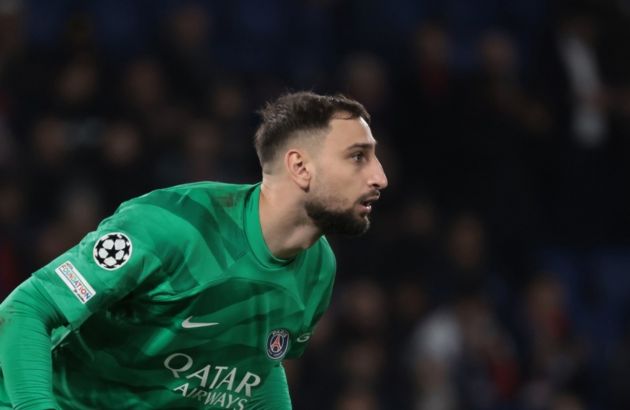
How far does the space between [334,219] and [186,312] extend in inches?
21.9

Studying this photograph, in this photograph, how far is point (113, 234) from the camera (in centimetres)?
356

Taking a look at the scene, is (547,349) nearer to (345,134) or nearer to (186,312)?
(345,134)

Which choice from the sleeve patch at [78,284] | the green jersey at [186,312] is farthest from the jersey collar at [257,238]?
the sleeve patch at [78,284]

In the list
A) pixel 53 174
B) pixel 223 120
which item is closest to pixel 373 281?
pixel 223 120

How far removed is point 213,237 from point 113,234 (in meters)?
Answer: 0.37

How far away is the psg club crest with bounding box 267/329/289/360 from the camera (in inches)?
158

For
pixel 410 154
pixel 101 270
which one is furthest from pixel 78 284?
pixel 410 154

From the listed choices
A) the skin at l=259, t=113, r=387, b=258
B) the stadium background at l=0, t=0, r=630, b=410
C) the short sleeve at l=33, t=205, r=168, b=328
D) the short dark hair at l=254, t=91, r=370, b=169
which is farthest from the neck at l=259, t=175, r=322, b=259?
the stadium background at l=0, t=0, r=630, b=410

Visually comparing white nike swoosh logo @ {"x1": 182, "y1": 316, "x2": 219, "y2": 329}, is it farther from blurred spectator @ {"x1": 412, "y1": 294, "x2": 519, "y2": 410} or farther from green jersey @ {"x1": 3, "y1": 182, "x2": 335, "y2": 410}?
blurred spectator @ {"x1": 412, "y1": 294, "x2": 519, "y2": 410}

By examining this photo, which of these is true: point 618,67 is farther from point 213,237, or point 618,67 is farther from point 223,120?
point 213,237

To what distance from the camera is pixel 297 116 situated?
400 cm

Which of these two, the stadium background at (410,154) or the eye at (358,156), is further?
the stadium background at (410,154)

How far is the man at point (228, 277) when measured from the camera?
375cm

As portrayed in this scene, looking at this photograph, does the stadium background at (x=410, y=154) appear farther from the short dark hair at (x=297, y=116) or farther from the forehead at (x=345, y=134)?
the forehead at (x=345, y=134)
